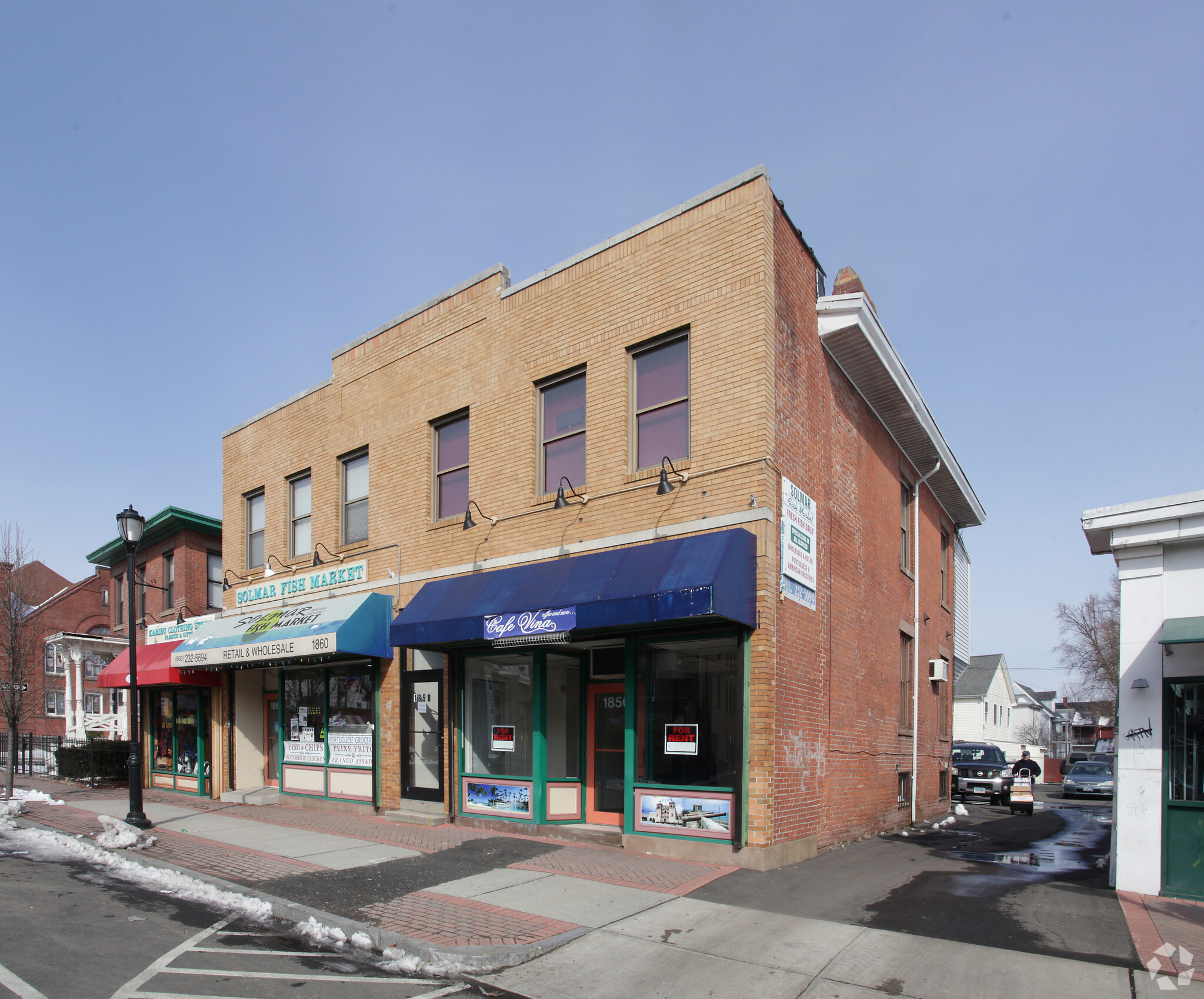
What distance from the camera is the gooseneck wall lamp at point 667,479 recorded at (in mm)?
11305

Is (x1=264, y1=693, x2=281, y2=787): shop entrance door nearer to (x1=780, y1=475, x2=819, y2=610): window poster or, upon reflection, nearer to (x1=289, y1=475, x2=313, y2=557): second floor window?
(x1=289, y1=475, x2=313, y2=557): second floor window

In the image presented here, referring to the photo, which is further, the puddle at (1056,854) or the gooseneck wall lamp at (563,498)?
the gooseneck wall lamp at (563,498)

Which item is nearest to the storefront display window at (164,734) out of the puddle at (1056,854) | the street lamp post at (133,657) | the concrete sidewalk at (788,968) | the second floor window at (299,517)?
the second floor window at (299,517)

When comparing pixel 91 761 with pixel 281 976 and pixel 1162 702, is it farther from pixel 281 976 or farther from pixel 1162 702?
pixel 1162 702

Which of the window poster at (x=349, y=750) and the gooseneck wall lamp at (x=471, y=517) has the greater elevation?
the gooseneck wall lamp at (x=471, y=517)

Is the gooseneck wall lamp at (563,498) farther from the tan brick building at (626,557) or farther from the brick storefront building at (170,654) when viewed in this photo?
the brick storefront building at (170,654)

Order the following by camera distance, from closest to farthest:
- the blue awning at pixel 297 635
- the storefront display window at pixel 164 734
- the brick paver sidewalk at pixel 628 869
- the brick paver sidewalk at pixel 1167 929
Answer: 1. the brick paver sidewalk at pixel 1167 929
2. the brick paver sidewalk at pixel 628 869
3. the blue awning at pixel 297 635
4. the storefront display window at pixel 164 734

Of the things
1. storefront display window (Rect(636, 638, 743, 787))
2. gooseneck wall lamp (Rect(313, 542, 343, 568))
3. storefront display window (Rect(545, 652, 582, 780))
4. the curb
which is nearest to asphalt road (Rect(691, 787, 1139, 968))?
storefront display window (Rect(636, 638, 743, 787))

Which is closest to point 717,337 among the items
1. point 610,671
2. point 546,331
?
point 546,331

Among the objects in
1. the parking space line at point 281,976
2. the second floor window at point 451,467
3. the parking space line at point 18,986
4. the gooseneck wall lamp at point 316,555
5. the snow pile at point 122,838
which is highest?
the second floor window at point 451,467

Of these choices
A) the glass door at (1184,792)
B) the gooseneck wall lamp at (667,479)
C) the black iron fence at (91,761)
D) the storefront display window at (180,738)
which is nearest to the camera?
the glass door at (1184,792)

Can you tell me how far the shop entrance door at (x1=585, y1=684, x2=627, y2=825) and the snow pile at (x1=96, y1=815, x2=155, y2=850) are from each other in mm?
5942

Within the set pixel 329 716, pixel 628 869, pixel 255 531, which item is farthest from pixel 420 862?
pixel 255 531

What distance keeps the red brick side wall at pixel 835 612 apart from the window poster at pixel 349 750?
795 centimetres
